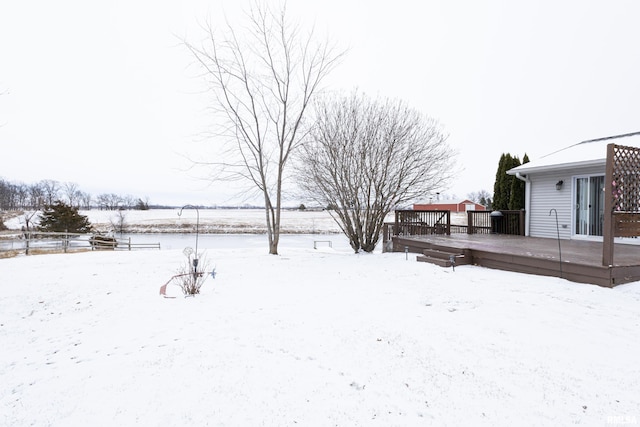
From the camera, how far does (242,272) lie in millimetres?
6676

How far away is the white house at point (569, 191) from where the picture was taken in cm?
803

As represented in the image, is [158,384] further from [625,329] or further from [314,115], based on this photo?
[314,115]

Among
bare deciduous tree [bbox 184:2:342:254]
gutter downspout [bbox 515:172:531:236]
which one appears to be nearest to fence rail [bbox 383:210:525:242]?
gutter downspout [bbox 515:172:531:236]

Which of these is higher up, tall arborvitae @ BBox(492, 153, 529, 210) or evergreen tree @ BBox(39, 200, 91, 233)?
tall arborvitae @ BBox(492, 153, 529, 210)

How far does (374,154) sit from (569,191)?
5874mm

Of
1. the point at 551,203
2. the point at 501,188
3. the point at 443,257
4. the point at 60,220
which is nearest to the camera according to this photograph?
the point at 443,257

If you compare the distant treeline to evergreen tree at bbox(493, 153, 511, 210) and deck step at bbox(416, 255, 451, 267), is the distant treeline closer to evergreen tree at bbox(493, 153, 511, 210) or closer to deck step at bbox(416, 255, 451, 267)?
evergreen tree at bbox(493, 153, 511, 210)

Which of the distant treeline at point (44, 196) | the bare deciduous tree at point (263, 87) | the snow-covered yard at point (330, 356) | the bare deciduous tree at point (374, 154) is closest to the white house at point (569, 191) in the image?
the bare deciduous tree at point (374, 154)

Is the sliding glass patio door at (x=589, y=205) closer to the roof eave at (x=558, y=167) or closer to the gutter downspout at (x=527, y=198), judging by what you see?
the roof eave at (x=558, y=167)

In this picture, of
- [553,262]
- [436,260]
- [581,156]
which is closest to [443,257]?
[436,260]

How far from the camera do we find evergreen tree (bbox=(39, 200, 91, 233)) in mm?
25203

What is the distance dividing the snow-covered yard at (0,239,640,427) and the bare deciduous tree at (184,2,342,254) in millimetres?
6811

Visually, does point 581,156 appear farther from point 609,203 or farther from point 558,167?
point 609,203

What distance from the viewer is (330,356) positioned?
8.77ft
